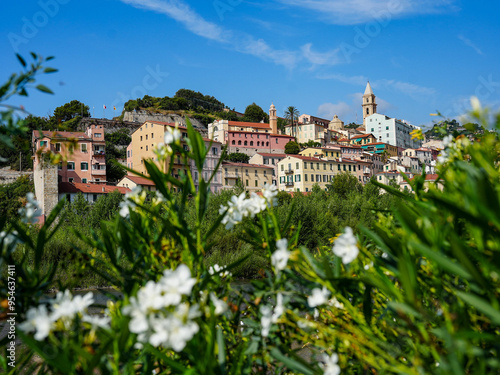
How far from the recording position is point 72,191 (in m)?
42.8

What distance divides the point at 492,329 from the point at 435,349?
22.2 inches

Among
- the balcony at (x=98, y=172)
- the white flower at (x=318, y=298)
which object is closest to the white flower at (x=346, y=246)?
the white flower at (x=318, y=298)

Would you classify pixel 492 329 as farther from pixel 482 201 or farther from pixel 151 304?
pixel 151 304

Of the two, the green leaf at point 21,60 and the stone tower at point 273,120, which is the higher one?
the stone tower at point 273,120

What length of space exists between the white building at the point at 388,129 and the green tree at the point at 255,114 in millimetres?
24450

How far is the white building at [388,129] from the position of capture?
9856 centimetres

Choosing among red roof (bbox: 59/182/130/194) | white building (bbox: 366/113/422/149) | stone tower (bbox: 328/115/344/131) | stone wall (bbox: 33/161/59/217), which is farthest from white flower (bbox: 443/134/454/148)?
stone tower (bbox: 328/115/344/131)

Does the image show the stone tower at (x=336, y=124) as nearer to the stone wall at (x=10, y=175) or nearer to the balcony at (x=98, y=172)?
the balcony at (x=98, y=172)

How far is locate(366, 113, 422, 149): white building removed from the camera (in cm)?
9856


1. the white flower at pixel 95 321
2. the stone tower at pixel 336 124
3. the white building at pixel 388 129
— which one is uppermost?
the stone tower at pixel 336 124

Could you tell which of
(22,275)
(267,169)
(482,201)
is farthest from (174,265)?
(267,169)

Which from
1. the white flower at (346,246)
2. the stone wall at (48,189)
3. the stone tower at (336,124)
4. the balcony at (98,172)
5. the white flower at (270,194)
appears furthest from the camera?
the stone tower at (336,124)

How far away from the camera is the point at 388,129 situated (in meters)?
Answer: 99.7

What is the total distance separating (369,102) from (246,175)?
263ft
